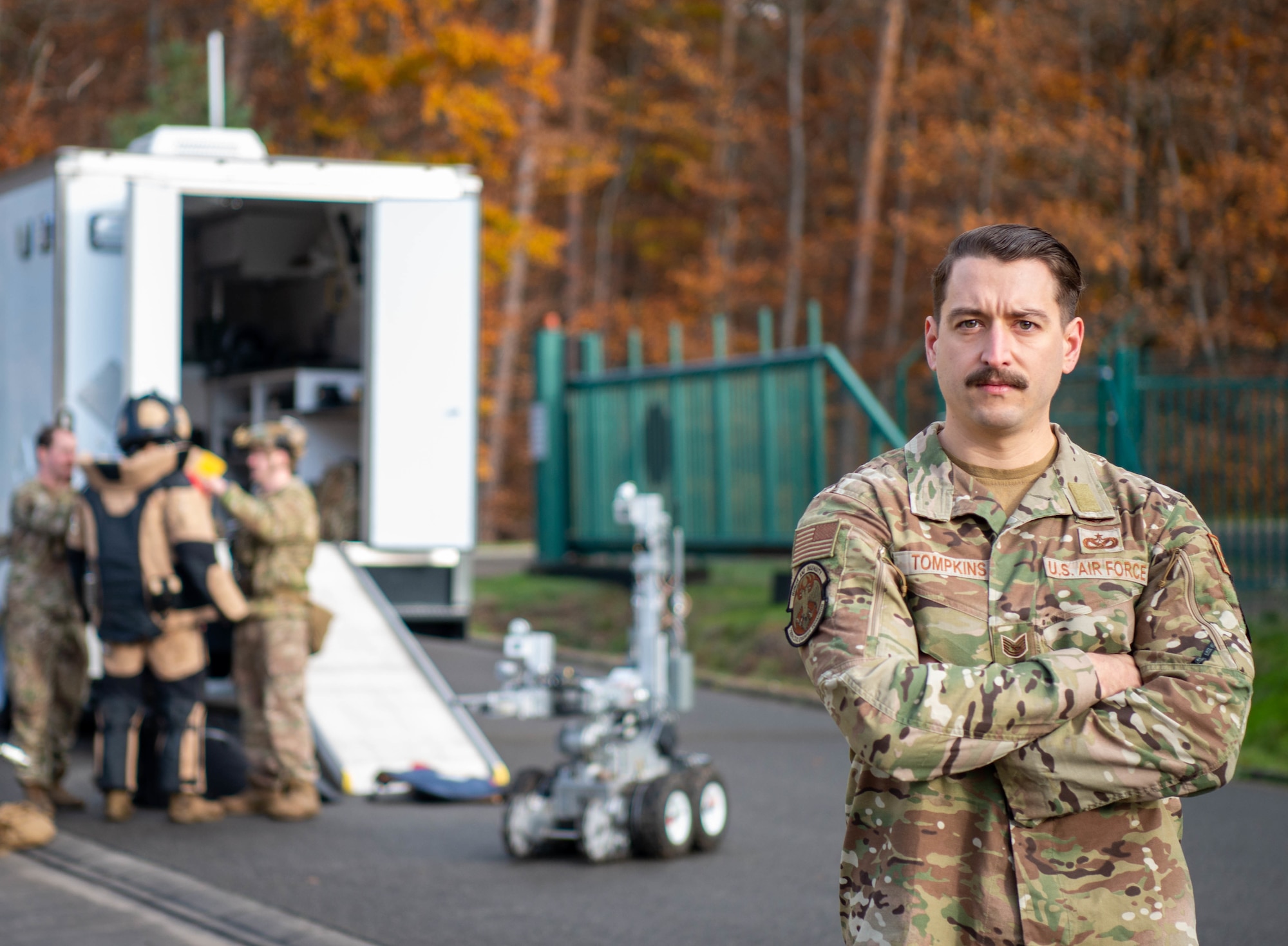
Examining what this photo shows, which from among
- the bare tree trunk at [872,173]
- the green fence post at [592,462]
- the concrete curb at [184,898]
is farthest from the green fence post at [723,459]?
the bare tree trunk at [872,173]

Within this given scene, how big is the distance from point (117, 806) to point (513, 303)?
82.5 ft

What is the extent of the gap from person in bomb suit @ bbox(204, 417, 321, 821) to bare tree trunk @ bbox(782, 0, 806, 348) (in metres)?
26.8

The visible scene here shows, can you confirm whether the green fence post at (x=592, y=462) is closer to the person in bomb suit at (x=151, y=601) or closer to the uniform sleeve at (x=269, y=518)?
the uniform sleeve at (x=269, y=518)

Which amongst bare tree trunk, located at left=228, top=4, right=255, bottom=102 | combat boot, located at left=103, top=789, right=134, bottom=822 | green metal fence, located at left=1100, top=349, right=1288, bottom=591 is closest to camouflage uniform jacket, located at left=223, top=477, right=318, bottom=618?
combat boot, located at left=103, top=789, right=134, bottom=822

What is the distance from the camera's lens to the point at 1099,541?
2.58m

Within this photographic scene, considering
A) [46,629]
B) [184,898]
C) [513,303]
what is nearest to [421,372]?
[46,629]

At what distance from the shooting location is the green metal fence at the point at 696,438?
15172 mm

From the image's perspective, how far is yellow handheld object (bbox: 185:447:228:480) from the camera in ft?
27.5

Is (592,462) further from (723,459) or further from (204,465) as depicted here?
(204,465)

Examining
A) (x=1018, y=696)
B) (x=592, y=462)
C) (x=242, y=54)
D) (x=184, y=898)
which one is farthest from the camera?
(x=242, y=54)

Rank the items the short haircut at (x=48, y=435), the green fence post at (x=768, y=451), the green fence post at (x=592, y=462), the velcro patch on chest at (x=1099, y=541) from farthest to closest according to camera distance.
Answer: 1. the green fence post at (x=592, y=462)
2. the green fence post at (x=768, y=451)
3. the short haircut at (x=48, y=435)
4. the velcro patch on chest at (x=1099, y=541)

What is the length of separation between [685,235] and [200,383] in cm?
2504

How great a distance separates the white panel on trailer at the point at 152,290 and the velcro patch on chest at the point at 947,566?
7806 millimetres

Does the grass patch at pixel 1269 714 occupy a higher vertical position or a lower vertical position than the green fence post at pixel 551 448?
lower
